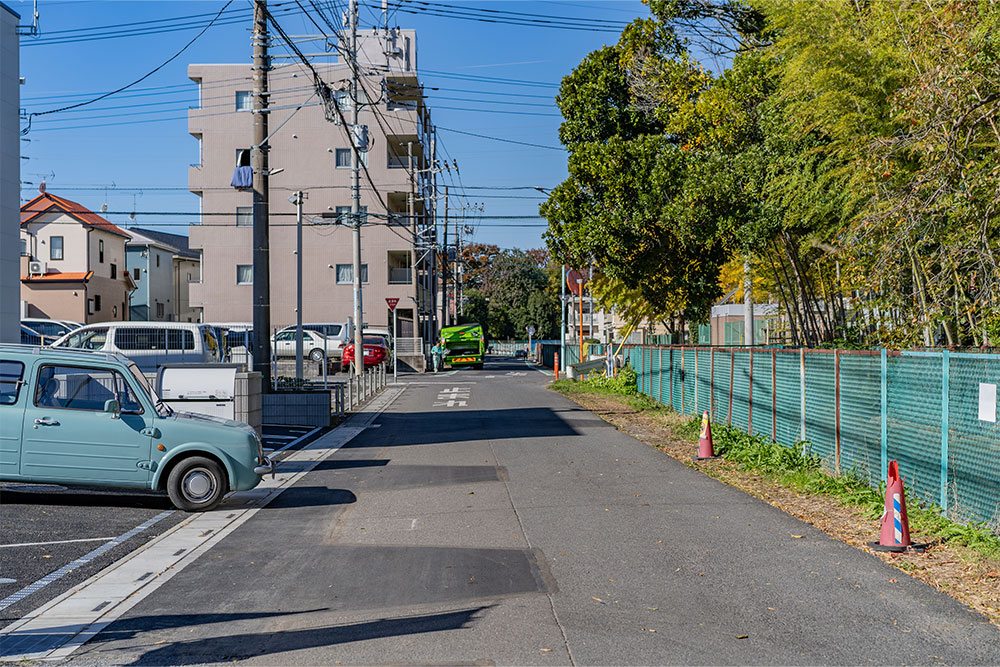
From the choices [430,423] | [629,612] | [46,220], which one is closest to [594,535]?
[629,612]

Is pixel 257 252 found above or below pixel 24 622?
above

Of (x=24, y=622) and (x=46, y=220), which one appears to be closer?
(x=24, y=622)

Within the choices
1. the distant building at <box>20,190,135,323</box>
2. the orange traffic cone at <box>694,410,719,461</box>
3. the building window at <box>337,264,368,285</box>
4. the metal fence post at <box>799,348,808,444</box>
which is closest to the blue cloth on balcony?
the orange traffic cone at <box>694,410,719,461</box>

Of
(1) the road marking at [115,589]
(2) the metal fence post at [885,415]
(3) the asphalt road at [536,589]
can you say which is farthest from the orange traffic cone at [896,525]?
(1) the road marking at [115,589]

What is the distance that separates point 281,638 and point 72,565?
10.0ft

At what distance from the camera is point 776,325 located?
3522cm

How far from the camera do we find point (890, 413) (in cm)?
1070

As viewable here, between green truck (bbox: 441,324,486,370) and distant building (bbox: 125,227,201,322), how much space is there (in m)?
18.9

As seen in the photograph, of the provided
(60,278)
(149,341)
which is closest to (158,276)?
(60,278)

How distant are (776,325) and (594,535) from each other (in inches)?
1095

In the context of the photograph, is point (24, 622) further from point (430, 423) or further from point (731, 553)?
point (430, 423)

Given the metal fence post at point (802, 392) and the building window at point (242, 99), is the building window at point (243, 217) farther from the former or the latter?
the metal fence post at point (802, 392)

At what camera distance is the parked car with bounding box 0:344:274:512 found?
10398 mm

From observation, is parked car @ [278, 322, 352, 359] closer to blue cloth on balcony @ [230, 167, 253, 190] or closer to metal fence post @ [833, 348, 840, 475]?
blue cloth on balcony @ [230, 167, 253, 190]
